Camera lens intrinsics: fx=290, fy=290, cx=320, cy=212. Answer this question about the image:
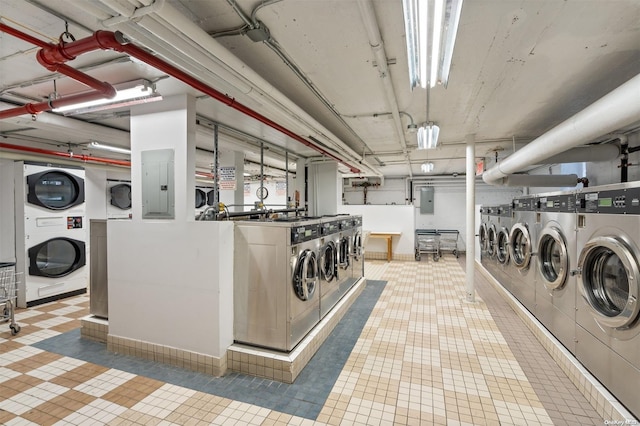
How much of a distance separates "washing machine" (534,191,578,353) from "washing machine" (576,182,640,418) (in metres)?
0.14

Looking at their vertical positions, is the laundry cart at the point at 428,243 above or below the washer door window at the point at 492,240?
below

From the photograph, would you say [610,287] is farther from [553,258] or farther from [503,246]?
[503,246]

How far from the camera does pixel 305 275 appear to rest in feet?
9.39

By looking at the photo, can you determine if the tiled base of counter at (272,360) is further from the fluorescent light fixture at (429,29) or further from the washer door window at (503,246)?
the washer door window at (503,246)

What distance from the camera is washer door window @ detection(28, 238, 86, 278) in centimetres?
456

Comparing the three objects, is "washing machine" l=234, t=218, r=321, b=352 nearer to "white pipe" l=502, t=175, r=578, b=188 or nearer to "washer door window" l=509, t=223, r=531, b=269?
"washer door window" l=509, t=223, r=531, b=269

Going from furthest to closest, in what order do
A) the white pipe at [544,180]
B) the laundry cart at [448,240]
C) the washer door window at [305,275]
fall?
the laundry cart at [448,240]
the white pipe at [544,180]
the washer door window at [305,275]

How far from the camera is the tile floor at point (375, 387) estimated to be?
208cm

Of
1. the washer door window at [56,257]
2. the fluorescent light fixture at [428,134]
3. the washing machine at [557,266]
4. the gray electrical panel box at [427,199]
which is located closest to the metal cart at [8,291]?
the washer door window at [56,257]

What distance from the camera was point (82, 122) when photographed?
3.52 metres

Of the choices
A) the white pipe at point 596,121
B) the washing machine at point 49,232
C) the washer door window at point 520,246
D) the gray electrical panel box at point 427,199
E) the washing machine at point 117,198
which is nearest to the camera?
the white pipe at point 596,121

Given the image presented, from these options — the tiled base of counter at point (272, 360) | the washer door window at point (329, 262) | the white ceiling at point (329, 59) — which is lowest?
the tiled base of counter at point (272, 360)

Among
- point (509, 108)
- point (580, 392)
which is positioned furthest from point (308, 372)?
point (509, 108)

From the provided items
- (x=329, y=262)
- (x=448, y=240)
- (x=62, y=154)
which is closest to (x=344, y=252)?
(x=329, y=262)
